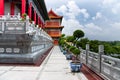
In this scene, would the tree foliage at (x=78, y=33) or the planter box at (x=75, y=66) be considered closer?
the planter box at (x=75, y=66)

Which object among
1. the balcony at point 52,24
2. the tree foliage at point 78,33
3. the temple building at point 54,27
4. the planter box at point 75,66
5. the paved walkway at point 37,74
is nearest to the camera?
the paved walkway at point 37,74

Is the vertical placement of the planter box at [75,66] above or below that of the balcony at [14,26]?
below

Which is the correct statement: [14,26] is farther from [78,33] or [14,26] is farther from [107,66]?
[107,66]

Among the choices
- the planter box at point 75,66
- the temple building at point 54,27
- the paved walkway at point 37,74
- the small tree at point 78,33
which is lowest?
the paved walkway at point 37,74

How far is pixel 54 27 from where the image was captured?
211ft

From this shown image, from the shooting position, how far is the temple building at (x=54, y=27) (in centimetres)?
6373

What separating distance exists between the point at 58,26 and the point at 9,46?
51281 millimetres

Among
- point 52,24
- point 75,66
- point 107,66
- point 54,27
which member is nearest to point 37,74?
point 75,66

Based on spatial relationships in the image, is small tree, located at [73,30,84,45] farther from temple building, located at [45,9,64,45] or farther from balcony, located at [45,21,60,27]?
balcony, located at [45,21,60,27]

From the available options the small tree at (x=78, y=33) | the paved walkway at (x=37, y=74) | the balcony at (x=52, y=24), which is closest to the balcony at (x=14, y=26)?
the paved walkway at (x=37, y=74)

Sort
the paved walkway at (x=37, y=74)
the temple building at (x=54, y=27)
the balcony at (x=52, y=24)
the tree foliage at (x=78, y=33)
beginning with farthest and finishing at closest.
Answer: the balcony at (x=52, y=24) → the temple building at (x=54, y=27) → the tree foliage at (x=78, y=33) → the paved walkway at (x=37, y=74)

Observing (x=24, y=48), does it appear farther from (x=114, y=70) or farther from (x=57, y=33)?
(x=57, y=33)

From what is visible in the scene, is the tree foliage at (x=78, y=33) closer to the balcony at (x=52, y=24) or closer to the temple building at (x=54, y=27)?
the temple building at (x=54, y=27)

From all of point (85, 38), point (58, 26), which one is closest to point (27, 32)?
point (85, 38)
